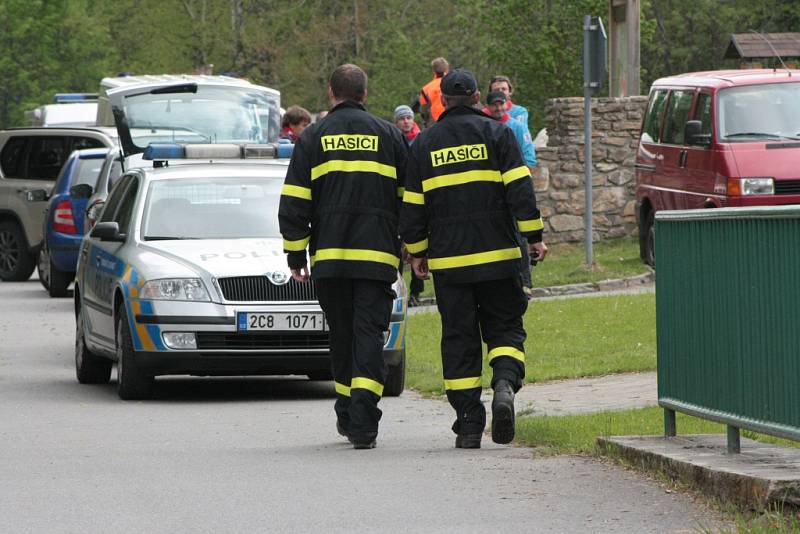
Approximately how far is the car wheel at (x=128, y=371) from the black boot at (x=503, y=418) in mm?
3633

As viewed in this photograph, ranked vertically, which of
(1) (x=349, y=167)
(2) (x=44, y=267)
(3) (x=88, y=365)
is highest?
(1) (x=349, y=167)

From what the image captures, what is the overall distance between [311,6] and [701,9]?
44.5ft

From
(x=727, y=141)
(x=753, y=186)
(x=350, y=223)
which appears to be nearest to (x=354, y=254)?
(x=350, y=223)

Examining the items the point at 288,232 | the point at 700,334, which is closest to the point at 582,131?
the point at 288,232

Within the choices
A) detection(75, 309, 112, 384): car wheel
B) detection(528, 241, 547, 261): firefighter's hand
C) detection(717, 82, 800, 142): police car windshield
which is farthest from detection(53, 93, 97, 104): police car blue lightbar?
detection(528, 241, 547, 261): firefighter's hand

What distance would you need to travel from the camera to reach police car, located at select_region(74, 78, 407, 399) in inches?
464

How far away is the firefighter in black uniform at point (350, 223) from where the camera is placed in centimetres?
949

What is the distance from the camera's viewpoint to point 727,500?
706 centimetres

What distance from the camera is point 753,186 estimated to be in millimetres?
17344

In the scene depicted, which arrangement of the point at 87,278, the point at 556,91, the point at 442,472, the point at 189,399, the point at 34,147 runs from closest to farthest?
1. the point at 442,472
2. the point at 189,399
3. the point at 87,278
4. the point at 34,147
5. the point at 556,91

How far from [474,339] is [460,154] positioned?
93 centimetres

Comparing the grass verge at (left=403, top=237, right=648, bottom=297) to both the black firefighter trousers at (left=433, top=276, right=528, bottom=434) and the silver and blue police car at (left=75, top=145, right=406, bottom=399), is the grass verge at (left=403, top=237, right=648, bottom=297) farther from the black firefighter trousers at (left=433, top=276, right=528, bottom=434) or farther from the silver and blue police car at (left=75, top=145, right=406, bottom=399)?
the black firefighter trousers at (left=433, top=276, right=528, bottom=434)

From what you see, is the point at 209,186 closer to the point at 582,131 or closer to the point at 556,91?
the point at 582,131

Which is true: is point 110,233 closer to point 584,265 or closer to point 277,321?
point 277,321
